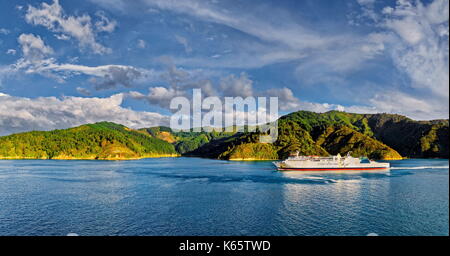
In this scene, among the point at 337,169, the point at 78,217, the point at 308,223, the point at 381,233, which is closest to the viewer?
the point at 381,233

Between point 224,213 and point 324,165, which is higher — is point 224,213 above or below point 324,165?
below

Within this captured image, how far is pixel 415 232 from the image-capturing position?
3544 centimetres

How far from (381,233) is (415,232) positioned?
4637 mm

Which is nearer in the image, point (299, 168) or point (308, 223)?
point (308, 223)

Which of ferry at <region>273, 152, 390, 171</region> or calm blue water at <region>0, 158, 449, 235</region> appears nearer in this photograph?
calm blue water at <region>0, 158, 449, 235</region>

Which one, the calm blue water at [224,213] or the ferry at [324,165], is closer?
the calm blue water at [224,213]

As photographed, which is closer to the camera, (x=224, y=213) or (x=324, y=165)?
(x=224, y=213)

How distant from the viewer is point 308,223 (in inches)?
1508
